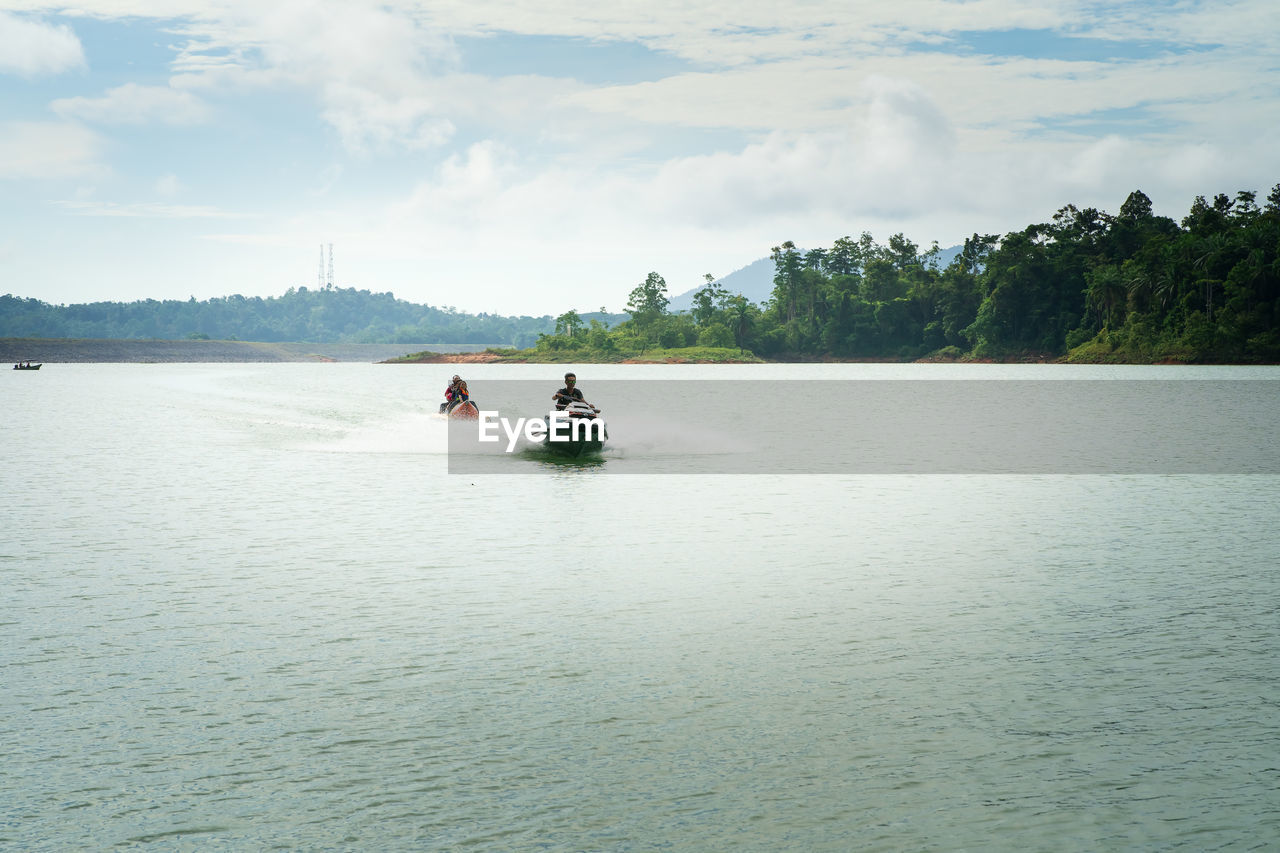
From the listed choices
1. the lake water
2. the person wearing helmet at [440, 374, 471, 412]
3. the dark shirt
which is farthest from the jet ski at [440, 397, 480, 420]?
the lake water

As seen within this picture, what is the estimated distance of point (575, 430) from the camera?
1390 inches

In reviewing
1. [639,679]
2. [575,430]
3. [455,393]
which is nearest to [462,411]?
[455,393]

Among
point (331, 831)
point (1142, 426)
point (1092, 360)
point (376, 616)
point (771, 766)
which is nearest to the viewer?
point (331, 831)

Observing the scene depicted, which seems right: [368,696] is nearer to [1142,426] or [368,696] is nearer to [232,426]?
[232,426]

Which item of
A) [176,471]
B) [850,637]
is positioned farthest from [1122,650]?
[176,471]

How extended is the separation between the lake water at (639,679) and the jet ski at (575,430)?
10.6 metres

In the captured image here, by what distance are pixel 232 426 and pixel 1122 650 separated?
48377 millimetres

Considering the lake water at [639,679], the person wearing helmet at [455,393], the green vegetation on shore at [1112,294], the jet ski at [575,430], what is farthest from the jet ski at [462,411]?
the green vegetation on shore at [1112,294]

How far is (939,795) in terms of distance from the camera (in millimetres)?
8484

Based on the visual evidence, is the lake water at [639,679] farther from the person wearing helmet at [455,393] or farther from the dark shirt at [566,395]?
the person wearing helmet at [455,393]

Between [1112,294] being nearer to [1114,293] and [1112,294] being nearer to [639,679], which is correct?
[1114,293]

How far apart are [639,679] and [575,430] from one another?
24091 mm

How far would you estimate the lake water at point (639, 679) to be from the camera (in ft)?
26.6

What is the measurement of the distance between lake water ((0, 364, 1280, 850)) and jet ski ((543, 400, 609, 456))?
1063 centimetres
